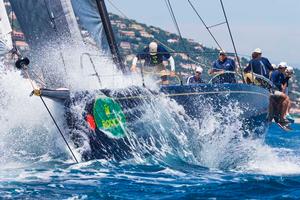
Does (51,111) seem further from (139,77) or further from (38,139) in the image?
(139,77)

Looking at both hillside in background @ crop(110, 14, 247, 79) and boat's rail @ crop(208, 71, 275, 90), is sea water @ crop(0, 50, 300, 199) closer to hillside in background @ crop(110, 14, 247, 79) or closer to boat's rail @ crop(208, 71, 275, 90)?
hillside in background @ crop(110, 14, 247, 79)

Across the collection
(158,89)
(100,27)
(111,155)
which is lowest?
(111,155)

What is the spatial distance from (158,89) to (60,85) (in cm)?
167

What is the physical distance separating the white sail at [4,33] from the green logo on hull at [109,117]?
147 cm

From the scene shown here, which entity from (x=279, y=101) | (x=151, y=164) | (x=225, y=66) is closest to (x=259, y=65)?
(x=279, y=101)

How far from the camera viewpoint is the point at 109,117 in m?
9.11

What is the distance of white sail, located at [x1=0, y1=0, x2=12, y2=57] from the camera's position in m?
9.59

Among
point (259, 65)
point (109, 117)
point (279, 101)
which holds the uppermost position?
point (109, 117)

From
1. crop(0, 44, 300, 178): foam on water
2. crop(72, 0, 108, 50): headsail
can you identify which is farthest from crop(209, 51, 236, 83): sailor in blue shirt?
crop(72, 0, 108, 50): headsail

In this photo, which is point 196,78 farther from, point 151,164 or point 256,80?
point 151,164

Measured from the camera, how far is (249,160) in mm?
9898

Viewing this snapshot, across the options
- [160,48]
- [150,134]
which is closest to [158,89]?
[150,134]

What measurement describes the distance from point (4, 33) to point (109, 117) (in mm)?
1876

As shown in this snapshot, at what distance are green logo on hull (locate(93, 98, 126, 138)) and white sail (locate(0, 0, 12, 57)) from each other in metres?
1.47
